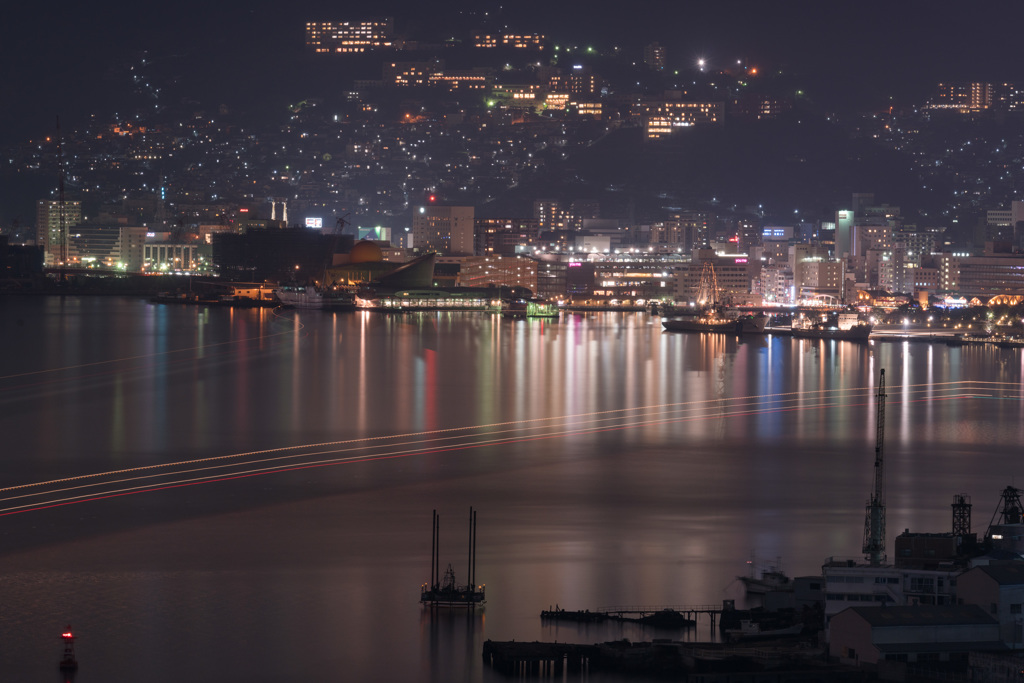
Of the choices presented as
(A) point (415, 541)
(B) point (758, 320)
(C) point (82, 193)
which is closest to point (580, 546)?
(A) point (415, 541)

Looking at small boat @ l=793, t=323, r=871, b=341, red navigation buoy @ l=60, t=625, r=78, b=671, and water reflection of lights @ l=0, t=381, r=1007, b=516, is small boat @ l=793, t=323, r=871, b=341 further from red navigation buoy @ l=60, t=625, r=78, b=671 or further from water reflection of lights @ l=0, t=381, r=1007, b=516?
red navigation buoy @ l=60, t=625, r=78, b=671

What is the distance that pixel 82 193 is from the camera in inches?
2018

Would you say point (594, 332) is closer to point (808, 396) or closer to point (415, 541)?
point (808, 396)

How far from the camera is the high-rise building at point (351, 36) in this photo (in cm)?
5762

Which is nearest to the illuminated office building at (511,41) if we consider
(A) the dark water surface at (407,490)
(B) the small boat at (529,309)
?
(B) the small boat at (529,309)

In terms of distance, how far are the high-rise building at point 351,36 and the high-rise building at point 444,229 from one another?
13822 millimetres

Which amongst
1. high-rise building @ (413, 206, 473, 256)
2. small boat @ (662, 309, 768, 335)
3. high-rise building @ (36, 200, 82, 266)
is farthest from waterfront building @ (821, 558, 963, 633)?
high-rise building @ (36, 200, 82, 266)

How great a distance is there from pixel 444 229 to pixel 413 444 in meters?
34.1

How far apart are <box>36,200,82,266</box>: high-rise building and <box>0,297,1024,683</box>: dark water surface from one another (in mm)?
26554

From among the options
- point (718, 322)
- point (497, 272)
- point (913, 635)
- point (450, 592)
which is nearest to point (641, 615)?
point (450, 592)

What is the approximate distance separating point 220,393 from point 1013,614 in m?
10.5

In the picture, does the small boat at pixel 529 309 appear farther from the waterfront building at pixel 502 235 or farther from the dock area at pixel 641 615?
the dock area at pixel 641 615

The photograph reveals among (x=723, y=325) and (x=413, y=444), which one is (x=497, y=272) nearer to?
(x=723, y=325)

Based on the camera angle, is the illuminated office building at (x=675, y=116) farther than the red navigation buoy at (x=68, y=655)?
Yes
